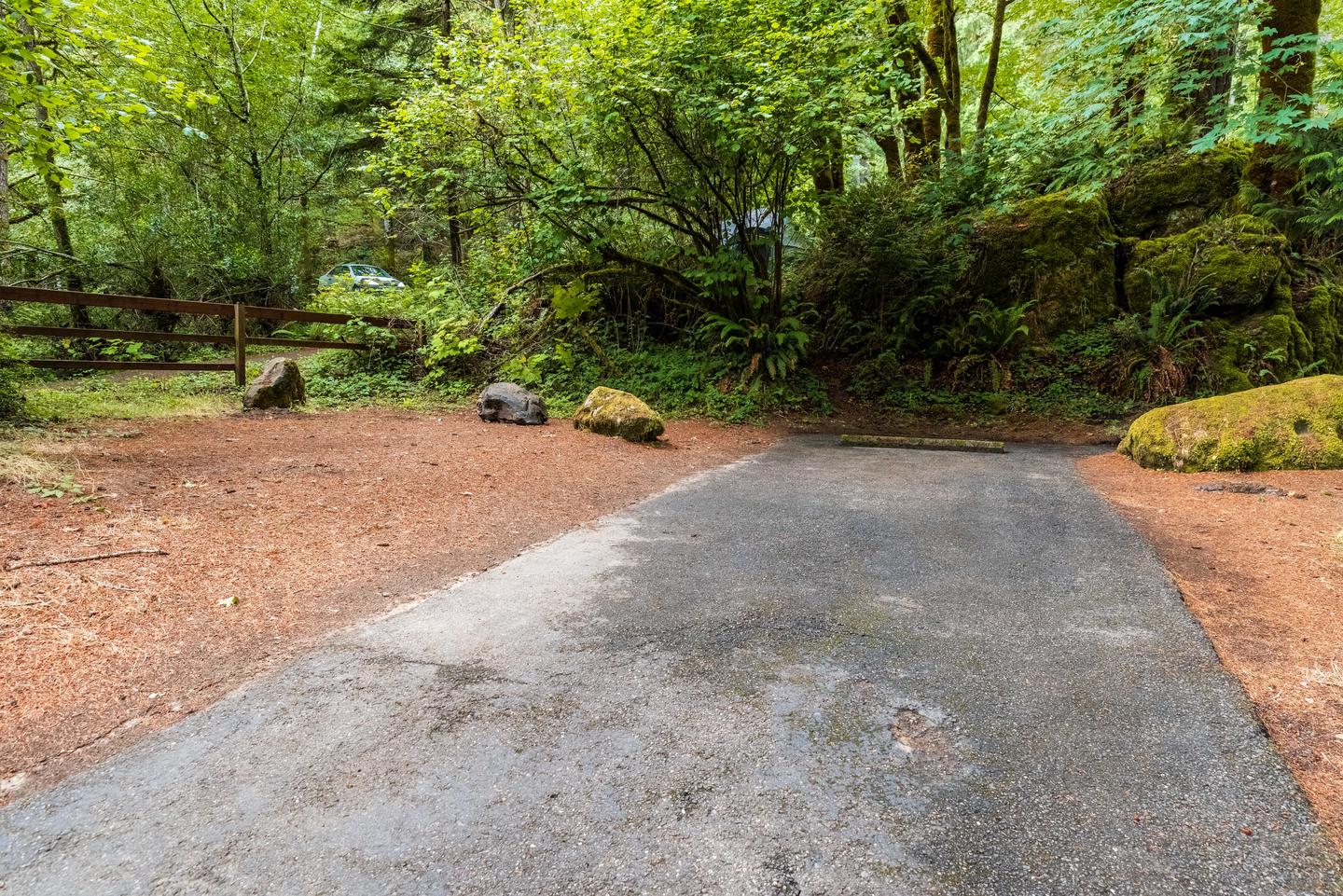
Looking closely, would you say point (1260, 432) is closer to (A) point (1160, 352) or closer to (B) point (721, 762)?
(A) point (1160, 352)

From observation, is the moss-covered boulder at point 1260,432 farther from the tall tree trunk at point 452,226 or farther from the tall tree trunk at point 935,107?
the tall tree trunk at point 452,226

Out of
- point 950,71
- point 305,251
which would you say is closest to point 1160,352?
point 950,71

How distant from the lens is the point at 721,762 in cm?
187

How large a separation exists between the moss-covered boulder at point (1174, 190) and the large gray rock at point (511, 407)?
9613 millimetres

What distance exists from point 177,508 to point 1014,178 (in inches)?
488

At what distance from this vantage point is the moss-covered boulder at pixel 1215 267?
859 centimetres

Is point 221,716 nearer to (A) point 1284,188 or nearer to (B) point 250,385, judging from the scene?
(B) point 250,385

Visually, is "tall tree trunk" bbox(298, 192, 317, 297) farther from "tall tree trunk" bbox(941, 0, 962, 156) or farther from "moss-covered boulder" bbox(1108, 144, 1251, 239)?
"moss-covered boulder" bbox(1108, 144, 1251, 239)

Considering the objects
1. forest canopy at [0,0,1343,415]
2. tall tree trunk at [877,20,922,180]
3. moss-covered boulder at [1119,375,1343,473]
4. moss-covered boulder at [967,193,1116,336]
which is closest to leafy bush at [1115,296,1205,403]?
forest canopy at [0,0,1343,415]

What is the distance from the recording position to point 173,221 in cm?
1283

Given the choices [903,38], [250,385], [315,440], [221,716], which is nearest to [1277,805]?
[221,716]

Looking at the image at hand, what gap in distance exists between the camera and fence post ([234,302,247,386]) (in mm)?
8812

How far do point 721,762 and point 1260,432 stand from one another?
6.03m

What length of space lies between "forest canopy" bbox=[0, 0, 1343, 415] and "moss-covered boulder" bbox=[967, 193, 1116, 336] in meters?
0.04
